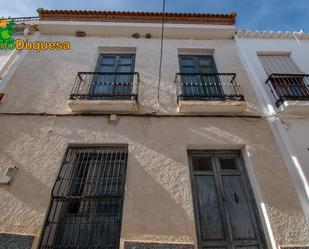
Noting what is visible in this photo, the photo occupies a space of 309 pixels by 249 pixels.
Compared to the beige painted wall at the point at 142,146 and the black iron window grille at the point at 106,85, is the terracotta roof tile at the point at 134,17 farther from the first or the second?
the black iron window grille at the point at 106,85

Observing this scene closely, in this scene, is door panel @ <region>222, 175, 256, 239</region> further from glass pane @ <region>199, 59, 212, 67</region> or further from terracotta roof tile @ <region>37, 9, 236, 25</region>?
terracotta roof tile @ <region>37, 9, 236, 25</region>

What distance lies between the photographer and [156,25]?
627 cm

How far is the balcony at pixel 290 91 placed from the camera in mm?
4281

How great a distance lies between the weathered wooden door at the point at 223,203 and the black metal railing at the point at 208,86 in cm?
142

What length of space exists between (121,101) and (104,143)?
1014 millimetres

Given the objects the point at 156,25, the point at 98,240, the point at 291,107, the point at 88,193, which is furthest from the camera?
the point at 156,25

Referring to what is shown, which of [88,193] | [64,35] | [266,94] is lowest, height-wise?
[88,193]

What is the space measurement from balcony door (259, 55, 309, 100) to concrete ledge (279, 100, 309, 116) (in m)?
0.21

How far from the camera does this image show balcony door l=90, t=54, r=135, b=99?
4.81 meters

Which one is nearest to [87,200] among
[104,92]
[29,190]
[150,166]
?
[29,190]

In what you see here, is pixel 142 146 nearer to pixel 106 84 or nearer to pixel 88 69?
pixel 106 84

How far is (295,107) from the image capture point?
4.27m

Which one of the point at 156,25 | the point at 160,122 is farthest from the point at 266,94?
the point at 156,25

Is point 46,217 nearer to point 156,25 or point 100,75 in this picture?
point 100,75
